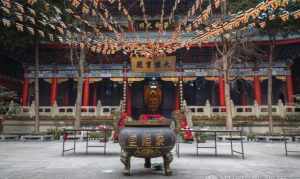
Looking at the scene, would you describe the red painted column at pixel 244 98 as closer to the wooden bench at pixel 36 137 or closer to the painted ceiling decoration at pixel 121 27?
the wooden bench at pixel 36 137

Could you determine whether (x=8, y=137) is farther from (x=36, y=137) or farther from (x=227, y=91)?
(x=227, y=91)

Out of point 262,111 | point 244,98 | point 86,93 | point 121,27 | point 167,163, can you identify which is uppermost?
point 121,27

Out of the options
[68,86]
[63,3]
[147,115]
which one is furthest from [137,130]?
[68,86]

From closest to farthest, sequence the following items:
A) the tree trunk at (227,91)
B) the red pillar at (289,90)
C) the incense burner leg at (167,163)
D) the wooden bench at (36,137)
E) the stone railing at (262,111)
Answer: the incense burner leg at (167,163), the wooden bench at (36,137), the tree trunk at (227,91), the stone railing at (262,111), the red pillar at (289,90)

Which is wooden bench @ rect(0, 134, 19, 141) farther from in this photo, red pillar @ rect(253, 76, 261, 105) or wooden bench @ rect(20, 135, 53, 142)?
red pillar @ rect(253, 76, 261, 105)

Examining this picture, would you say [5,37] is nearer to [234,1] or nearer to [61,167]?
[61,167]

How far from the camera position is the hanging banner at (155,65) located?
20625 mm

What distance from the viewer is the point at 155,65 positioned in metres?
20.7

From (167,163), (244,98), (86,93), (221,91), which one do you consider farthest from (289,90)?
(167,163)

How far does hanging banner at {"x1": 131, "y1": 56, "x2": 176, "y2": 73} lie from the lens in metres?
20.6

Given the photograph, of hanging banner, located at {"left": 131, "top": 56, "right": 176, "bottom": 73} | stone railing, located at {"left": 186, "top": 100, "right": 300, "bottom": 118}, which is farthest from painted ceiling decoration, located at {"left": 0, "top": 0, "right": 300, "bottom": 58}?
hanging banner, located at {"left": 131, "top": 56, "right": 176, "bottom": 73}

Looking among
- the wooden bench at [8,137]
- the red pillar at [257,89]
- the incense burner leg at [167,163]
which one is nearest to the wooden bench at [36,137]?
the wooden bench at [8,137]

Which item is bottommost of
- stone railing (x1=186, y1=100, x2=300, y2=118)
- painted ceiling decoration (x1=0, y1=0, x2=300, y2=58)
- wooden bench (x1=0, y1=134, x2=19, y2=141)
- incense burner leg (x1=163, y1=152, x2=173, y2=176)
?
wooden bench (x1=0, y1=134, x2=19, y2=141)

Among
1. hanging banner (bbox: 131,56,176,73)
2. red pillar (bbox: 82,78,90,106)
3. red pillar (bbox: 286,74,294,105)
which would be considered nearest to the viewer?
red pillar (bbox: 286,74,294,105)
